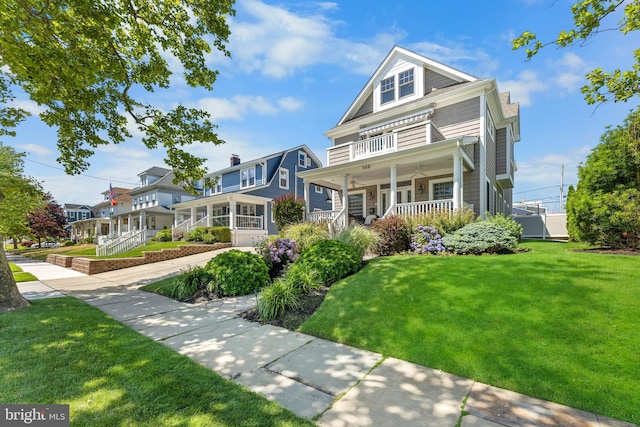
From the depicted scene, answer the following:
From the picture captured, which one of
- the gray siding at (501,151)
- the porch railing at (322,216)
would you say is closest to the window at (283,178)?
the porch railing at (322,216)

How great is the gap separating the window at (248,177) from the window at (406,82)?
1336 centimetres

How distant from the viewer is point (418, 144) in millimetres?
10445

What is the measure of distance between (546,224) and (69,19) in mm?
22862

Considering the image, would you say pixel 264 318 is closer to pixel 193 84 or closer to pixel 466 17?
pixel 193 84

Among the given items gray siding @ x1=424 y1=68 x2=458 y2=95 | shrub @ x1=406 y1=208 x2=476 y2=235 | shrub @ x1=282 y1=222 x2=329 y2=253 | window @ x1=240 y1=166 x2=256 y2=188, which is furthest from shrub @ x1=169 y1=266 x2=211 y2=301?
window @ x1=240 y1=166 x2=256 y2=188

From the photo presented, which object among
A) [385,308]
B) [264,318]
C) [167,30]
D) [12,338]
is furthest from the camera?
[167,30]

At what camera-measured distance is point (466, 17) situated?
7551 mm

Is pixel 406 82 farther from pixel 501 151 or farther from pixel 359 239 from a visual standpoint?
pixel 359 239

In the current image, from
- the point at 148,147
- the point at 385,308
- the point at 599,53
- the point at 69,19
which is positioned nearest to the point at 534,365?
the point at 385,308

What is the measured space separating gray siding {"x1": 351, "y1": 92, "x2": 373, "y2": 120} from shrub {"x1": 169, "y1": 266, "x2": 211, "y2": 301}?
40.3 feet

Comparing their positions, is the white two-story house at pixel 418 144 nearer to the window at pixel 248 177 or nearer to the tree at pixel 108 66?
the tree at pixel 108 66

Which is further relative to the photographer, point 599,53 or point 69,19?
point 69,19

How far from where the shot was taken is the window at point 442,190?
40.4 ft

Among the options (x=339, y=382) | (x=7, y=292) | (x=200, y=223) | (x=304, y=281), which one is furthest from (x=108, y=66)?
(x=200, y=223)
